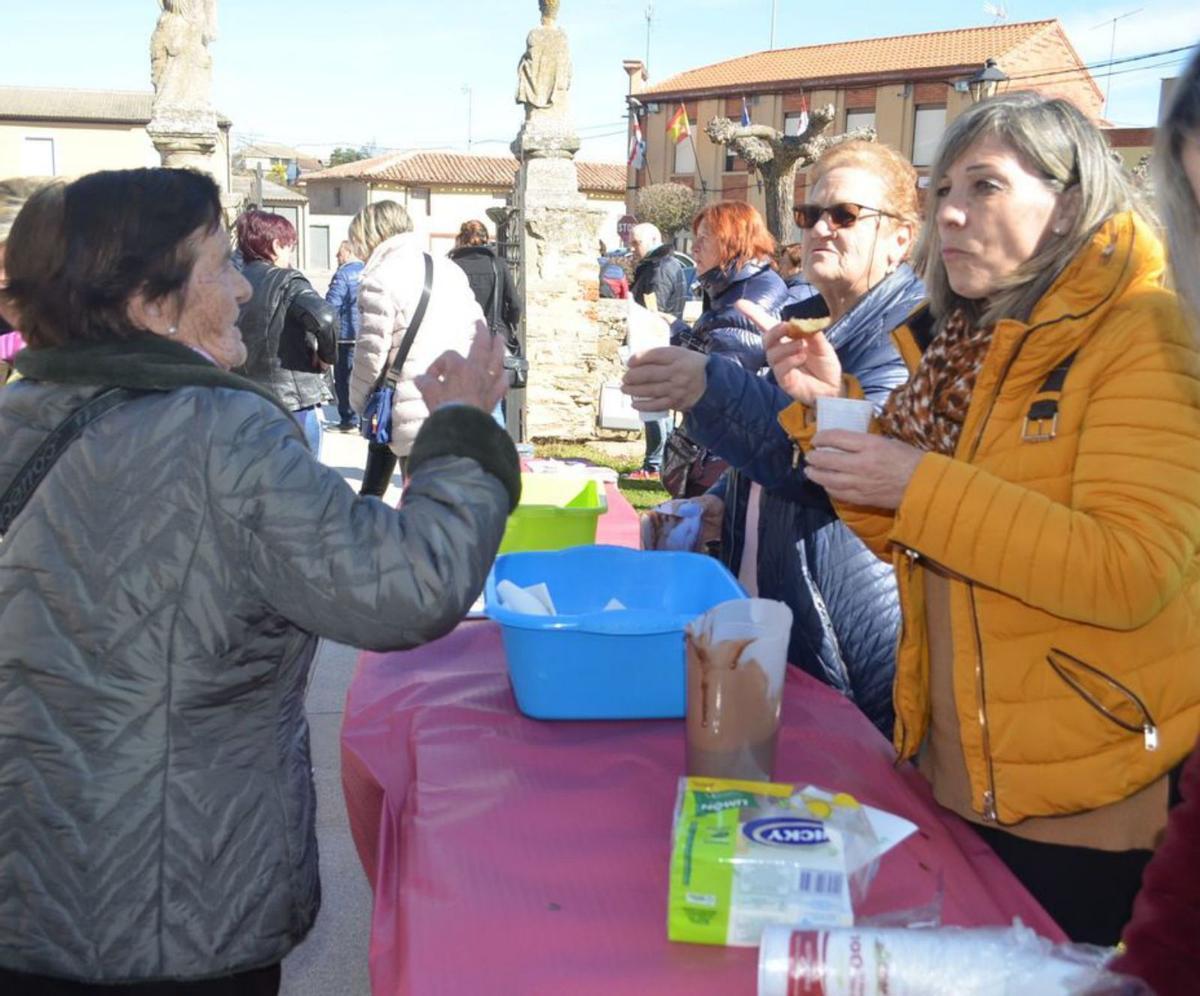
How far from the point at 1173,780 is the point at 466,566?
39.8 inches

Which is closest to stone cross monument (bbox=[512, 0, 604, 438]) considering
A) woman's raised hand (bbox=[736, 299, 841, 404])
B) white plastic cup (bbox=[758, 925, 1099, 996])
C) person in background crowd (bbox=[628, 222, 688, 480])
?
person in background crowd (bbox=[628, 222, 688, 480])

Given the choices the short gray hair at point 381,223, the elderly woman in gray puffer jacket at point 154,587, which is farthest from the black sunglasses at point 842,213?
the short gray hair at point 381,223

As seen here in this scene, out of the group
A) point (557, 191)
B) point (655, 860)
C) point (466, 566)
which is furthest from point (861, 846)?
point (557, 191)

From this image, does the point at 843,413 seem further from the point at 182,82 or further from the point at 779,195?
the point at 779,195

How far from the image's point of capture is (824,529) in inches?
84.4

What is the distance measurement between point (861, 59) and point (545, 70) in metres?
37.5

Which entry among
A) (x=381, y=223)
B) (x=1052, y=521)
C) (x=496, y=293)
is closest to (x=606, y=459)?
(x=496, y=293)

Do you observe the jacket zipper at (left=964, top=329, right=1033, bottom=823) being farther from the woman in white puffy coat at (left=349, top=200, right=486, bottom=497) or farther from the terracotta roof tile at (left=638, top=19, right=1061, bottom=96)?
the terracotta roof tile at (left=638, top=19, right=1061, bottom=96)

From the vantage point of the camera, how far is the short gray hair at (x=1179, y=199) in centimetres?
122

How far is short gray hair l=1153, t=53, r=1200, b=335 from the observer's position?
1.22 m

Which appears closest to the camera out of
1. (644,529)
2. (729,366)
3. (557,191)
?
(729,366)

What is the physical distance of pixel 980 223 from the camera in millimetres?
1669

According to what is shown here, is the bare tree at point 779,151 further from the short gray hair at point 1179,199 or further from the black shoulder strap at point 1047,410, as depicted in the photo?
the short gray hair at point 1179,199

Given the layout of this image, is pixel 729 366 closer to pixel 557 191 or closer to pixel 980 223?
pixel 980 223
